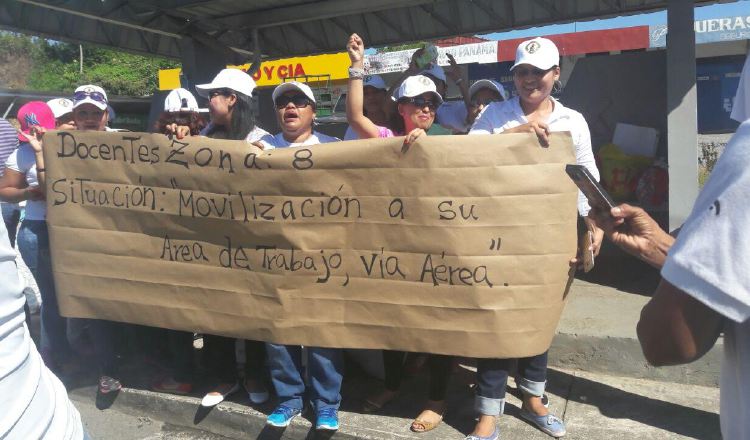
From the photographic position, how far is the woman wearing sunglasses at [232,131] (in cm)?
377

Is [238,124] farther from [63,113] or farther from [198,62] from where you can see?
[198,62]

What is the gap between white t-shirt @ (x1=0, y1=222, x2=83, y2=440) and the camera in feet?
4.61

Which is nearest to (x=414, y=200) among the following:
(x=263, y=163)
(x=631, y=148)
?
(x=263, y=163)

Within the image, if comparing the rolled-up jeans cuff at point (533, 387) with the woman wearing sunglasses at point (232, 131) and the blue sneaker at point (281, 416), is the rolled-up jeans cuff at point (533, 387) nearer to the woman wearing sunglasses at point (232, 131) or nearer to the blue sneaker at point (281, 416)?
the blue sneaker at point (281, 416)

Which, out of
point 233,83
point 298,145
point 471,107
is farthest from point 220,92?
point 471,107

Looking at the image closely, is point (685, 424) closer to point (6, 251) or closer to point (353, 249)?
point (353, 249)

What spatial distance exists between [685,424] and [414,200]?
184cm

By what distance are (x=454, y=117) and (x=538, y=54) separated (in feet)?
4.64

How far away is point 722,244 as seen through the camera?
103 cm

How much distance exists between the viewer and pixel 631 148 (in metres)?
5.92

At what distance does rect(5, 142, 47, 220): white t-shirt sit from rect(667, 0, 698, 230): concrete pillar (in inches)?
169

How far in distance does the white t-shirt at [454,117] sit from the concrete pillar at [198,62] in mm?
4230

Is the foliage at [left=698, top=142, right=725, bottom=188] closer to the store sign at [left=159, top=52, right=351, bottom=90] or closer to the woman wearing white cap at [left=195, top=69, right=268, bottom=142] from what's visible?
the woman wearing white cap at [left=195, top=69, right=268, bottom=142]

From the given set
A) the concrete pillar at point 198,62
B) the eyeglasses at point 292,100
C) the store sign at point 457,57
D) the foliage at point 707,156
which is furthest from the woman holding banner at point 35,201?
the store sign at point 457,57
